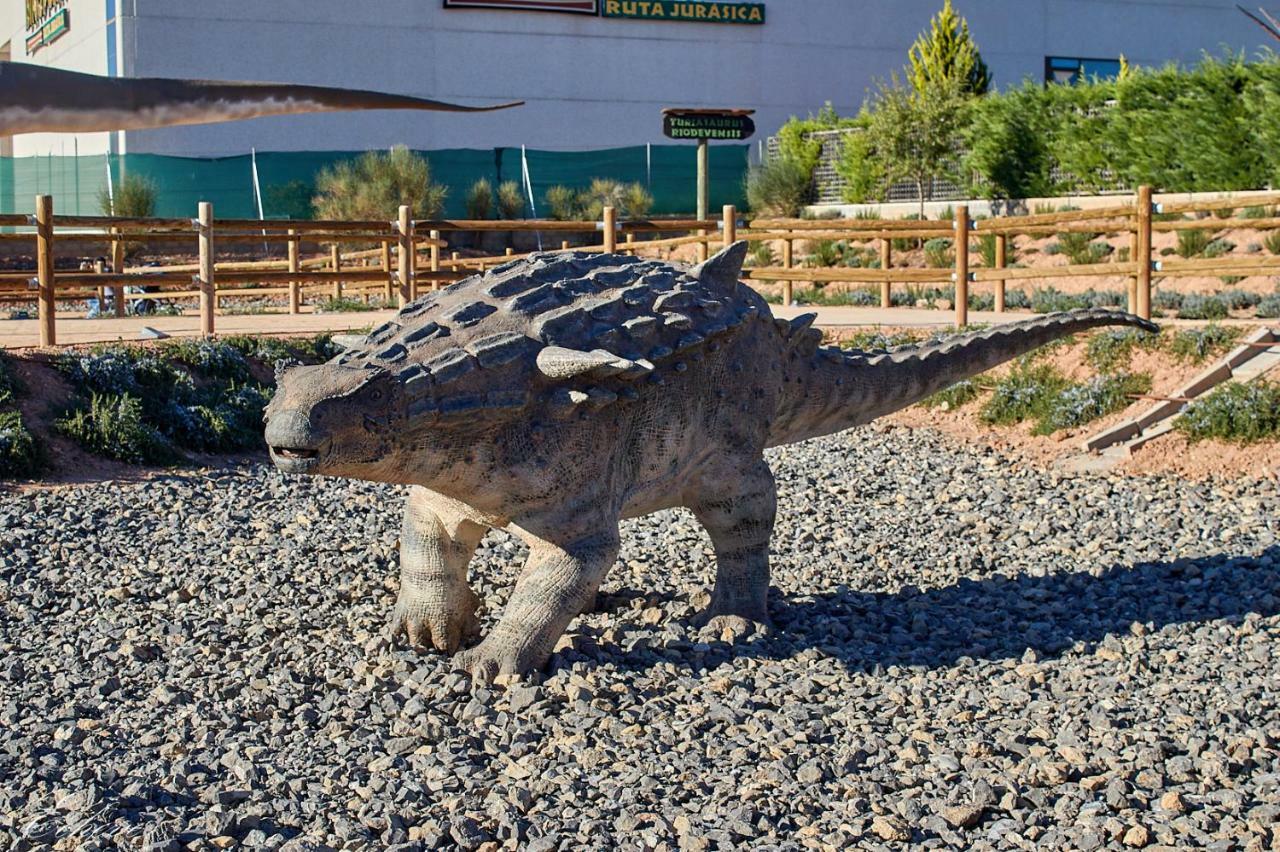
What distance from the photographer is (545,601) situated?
16.6ft

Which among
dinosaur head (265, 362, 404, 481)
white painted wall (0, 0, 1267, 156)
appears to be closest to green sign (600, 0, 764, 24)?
white painted wall (0, 0, 1267, 156)

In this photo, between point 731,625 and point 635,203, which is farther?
point 635,203

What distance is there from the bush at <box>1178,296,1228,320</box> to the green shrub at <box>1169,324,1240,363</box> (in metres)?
2.68

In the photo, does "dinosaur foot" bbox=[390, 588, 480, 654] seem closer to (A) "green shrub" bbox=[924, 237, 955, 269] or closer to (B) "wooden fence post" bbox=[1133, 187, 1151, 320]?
(B) "wooden fence post" bbox=[1133, 187, 1151, 320]

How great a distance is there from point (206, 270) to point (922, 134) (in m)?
19.1

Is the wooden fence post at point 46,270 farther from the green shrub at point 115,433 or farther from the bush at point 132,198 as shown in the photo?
the bush at point 132,198

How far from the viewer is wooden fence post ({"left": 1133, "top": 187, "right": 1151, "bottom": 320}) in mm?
12797

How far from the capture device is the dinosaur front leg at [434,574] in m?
5.33

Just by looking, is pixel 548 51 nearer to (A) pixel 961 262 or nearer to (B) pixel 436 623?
(A) pixel 961 262

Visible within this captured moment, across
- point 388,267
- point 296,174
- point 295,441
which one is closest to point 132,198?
point 296,174

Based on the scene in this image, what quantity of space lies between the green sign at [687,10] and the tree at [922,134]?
25.3 ft

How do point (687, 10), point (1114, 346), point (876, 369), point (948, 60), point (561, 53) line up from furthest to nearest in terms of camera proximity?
point (687, 10)
point (561, 53)
point (948, 60)
point (1114, 346)
point (876, 369)

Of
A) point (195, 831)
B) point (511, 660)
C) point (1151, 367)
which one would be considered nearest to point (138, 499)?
point (511, 660)

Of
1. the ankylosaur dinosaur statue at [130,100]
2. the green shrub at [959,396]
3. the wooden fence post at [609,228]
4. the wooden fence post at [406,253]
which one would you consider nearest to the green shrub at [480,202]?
the wooden fence post at [609,228]
